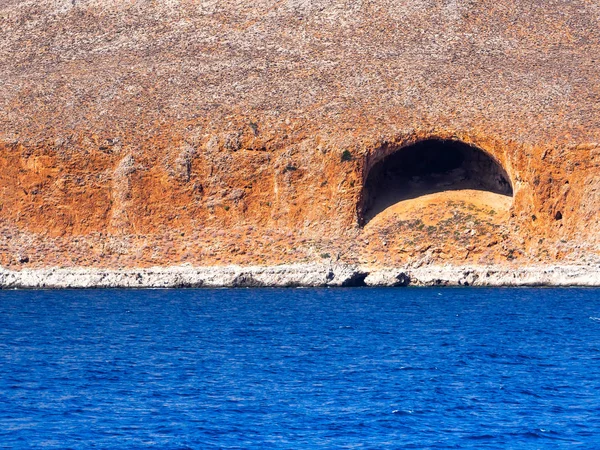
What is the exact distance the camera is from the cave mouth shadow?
50.1 meters

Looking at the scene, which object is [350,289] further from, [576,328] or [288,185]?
[576,328]

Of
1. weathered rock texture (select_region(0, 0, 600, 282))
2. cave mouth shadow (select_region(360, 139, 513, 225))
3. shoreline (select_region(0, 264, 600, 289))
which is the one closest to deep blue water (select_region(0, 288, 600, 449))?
shoreline (select_region(0, 264, 600, 289))

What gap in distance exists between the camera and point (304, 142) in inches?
2002

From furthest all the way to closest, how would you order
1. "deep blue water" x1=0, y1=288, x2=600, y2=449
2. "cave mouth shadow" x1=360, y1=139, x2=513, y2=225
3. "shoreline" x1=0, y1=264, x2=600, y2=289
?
"cave mouth shadow" x1=360, y1=139, x2=513, y2=225, "shoreline" x1=0, y1=264, x2=600, y2=289, "deep blue water" x1=0, y1=288, x2=600, y2=449

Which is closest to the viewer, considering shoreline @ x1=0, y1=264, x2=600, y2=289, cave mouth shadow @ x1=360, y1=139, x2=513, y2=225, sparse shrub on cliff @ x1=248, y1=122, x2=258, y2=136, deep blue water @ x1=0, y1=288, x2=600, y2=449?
deep blue water @ x1=0, y1=288, x2=600, y2=449

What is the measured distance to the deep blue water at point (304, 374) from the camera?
19578mm

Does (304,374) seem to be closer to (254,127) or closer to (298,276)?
(298,276)

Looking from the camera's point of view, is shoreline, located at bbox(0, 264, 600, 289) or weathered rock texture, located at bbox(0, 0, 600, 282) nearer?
shoreline, located at bbox(0, 264, 600, 289)

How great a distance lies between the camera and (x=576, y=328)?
110 ft

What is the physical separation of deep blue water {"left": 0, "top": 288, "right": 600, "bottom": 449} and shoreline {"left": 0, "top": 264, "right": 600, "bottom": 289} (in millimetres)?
2622

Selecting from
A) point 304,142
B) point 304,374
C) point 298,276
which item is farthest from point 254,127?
point 304,374

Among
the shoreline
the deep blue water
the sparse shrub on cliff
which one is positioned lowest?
the shoreline

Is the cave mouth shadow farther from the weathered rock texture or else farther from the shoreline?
the shoreline

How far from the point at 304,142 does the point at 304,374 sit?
2650 centimetres
